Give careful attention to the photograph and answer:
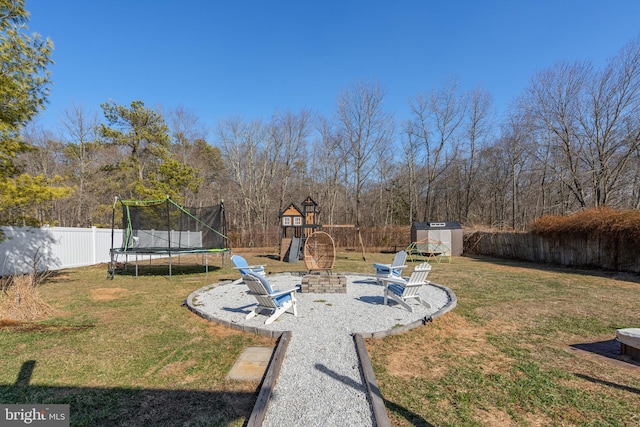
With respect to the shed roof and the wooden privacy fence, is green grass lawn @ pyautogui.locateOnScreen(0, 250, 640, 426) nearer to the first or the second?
the wooden privacy fence

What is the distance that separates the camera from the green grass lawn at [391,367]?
269 centimetres

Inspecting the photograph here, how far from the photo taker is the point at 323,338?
439 cm

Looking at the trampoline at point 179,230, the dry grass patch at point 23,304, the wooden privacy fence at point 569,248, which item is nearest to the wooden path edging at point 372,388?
the dry grass patch at point 23,304

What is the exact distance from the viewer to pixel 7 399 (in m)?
2.85

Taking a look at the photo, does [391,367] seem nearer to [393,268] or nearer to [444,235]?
[393,268]

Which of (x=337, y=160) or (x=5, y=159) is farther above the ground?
(x=337, y=160)

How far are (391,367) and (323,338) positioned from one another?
1.14m

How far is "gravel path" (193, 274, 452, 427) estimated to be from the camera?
2.64 meters

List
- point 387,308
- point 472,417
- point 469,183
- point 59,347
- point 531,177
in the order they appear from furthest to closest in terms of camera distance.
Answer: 1. point 469,183
2. point 531,177
3. point 387,308
4. point 59,347
5. point 472,417

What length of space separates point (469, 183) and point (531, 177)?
4575 millimetres

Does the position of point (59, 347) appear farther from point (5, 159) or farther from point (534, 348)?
point (534, 348)

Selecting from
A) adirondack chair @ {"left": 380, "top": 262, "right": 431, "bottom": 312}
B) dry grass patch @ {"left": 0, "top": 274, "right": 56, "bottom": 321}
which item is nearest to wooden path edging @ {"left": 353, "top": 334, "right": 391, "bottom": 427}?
adirondack chair @ {"left": 380, "top": 262, "right": 431, "bottom": 312}

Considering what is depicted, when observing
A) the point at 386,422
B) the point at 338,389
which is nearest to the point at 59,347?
the point at 338,389

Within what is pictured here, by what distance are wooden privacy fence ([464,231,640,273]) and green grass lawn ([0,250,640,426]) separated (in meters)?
6.94
